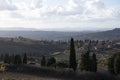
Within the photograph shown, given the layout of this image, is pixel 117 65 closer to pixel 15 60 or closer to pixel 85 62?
pixel 85 62

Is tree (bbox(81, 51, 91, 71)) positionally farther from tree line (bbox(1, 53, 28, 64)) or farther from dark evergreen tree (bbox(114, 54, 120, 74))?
tree line (bbox(1, 53, 28, 64))

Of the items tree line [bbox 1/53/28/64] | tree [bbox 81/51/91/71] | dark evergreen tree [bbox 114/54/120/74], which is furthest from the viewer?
tree line [bbox 1/53/28/64]

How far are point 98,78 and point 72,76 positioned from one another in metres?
4.88

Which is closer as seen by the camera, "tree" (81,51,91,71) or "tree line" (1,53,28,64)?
"tree" (81,51,91,71)

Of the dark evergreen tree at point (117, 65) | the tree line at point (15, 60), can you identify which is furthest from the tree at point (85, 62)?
the tree line at point (15, 60)

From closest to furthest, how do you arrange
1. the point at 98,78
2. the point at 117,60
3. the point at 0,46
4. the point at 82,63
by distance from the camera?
the point at 98,78 < the point at 117,60 < the point at 82,63 < the point at 0,46

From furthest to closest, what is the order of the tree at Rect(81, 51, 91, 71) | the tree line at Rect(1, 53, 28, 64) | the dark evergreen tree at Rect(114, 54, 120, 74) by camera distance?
the tree line at Rect(1, 53, 28, 64) → the tree at Rect(81, 51, 91, 71) → the dark evergreen tree at Rect(114, 54, 120, 74)

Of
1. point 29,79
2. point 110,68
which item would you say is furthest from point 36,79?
point 110,68

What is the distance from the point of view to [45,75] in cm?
4938

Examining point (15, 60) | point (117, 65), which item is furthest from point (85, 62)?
point (15, 60)

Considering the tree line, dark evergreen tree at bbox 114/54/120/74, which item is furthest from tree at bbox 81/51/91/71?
the tree line

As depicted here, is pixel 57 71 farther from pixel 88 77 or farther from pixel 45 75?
pixel 88 77

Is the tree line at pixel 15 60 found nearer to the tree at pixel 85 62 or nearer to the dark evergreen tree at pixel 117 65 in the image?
the tree at pixel 85 62

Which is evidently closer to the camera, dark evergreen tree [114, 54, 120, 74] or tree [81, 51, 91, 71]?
dark evergreen tree [114, 54, 120, 74]
